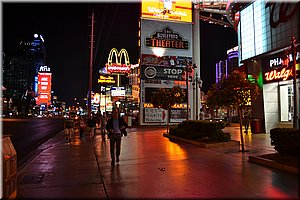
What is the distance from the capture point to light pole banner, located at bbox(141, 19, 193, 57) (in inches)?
1515

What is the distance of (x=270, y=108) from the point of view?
729 inches

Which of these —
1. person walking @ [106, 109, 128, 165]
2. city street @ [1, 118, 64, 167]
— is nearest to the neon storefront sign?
person walking @ [106, 109, 128, 165]

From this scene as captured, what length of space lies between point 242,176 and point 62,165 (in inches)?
219

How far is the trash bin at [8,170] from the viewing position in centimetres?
500

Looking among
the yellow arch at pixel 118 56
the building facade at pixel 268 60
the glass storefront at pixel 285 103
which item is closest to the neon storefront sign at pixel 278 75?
the building facade at pixel 268 60

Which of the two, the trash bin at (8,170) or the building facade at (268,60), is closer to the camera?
the trash bin at (8,170)

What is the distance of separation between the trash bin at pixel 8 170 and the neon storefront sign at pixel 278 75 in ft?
46.9

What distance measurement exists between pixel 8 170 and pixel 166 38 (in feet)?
119

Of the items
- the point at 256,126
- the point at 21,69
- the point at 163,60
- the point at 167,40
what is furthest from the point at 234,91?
the point at 21,69

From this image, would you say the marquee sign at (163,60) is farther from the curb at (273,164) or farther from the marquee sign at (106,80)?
the curb at (273,164)

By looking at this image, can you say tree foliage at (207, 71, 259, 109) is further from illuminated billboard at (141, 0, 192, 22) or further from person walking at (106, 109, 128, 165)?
illuminated billboard at (141, 0, 192, 22)

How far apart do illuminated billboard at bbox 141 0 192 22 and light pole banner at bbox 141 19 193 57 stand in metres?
0.83

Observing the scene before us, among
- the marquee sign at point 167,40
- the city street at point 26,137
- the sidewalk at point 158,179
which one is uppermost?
the marquee sign at point 167,40

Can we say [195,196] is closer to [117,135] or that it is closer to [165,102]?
[117,135]
